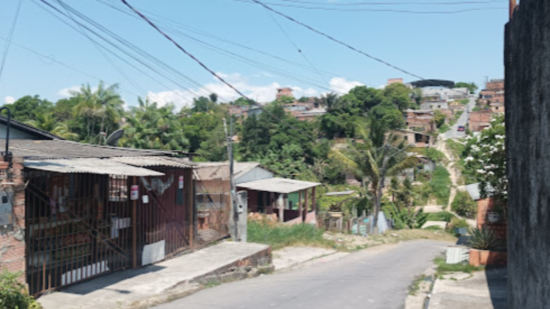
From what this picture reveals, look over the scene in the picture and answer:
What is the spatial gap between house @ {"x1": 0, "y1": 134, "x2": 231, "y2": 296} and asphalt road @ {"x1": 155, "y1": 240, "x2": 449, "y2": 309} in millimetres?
2369

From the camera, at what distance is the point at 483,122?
66875 mm

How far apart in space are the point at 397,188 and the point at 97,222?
28579 millimetres

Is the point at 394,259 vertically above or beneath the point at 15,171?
beneath

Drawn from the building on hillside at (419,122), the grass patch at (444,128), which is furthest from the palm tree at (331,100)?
the grass patch at (444,128)

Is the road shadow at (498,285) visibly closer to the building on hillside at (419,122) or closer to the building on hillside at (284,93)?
the building on hillside at (419,122)

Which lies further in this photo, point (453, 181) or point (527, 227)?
point (453, 181)

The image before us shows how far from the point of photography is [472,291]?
10773 millimetres

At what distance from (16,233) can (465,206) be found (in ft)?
120

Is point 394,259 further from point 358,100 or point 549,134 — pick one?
point 358,100

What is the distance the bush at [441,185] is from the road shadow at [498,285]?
102ft

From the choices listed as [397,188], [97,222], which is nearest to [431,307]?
[97,222]

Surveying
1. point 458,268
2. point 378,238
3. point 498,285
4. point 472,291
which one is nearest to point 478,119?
point 378,238

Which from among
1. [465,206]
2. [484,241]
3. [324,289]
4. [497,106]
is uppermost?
[497,106]

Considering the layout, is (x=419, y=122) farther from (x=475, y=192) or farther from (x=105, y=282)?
(x=105, y=282)
